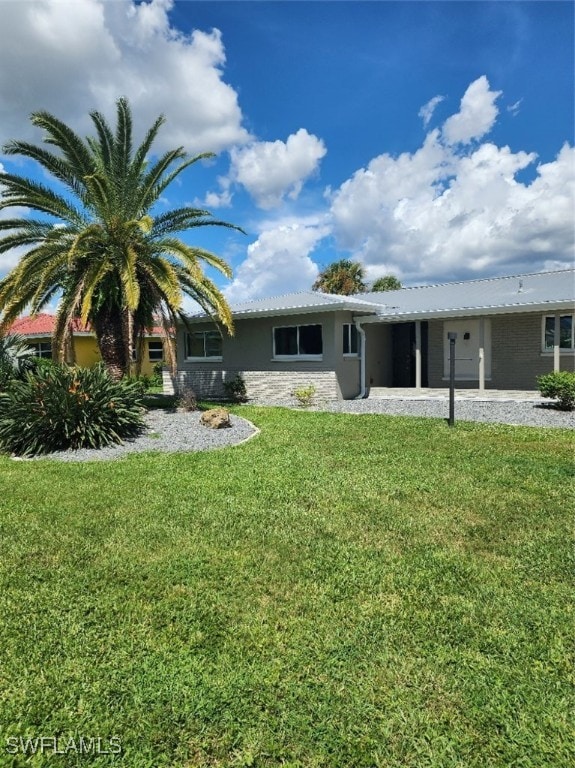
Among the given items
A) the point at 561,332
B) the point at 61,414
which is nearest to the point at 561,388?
the point at 561,332

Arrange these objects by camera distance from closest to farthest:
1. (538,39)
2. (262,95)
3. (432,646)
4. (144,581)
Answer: (432,646)
(144,581)
(538,39)
(262,95)

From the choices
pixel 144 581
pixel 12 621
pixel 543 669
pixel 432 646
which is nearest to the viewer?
pixel 543 669

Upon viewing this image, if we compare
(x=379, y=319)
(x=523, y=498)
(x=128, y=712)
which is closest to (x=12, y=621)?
(x=128, y=712)

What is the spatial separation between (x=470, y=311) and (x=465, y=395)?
9.04ft

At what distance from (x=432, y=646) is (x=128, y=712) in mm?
1837

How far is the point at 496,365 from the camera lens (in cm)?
1627

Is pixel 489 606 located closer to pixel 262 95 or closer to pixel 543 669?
pixel 543 669

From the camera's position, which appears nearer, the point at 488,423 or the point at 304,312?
the point at 488,423

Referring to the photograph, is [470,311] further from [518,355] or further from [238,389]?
[238,389]

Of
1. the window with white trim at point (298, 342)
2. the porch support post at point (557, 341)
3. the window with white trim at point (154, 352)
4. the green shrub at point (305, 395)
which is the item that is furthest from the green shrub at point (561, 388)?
the window with white trim at point (154, 352)

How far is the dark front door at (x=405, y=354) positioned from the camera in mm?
18156

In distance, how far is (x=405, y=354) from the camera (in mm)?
18875
